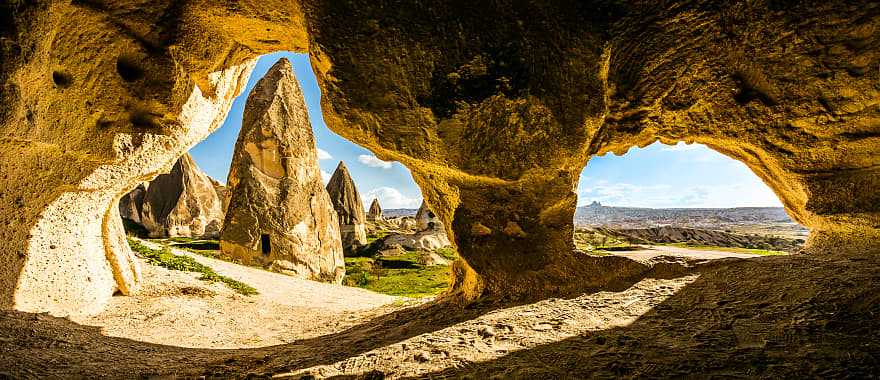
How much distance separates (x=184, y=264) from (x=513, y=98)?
6694mm

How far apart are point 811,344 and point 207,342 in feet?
16.5

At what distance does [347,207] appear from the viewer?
23453 millimetres

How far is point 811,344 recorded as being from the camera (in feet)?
5.77

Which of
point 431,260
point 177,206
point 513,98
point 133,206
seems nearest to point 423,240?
point 431,260

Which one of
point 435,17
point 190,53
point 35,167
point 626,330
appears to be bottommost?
point 626,330

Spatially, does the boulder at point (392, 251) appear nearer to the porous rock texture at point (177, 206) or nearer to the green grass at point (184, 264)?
the porous rock texture at point (177, 206)

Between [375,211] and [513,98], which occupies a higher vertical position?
[513,98]

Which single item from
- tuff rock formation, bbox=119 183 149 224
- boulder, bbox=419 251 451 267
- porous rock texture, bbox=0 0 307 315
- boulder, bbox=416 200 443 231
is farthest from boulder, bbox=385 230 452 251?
porous rock texture, bbox=0 0 307 315

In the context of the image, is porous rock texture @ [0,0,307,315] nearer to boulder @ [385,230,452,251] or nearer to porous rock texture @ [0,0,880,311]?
porous rock texture @ [0,0,880,311]

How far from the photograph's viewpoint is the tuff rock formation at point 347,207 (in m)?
22.0

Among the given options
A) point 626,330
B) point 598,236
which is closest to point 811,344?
point 626,330

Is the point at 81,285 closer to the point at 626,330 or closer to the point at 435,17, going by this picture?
the point at 435,17

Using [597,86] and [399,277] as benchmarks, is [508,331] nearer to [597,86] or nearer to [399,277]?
[597,86]

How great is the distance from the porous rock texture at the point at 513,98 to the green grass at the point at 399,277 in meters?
6.38
